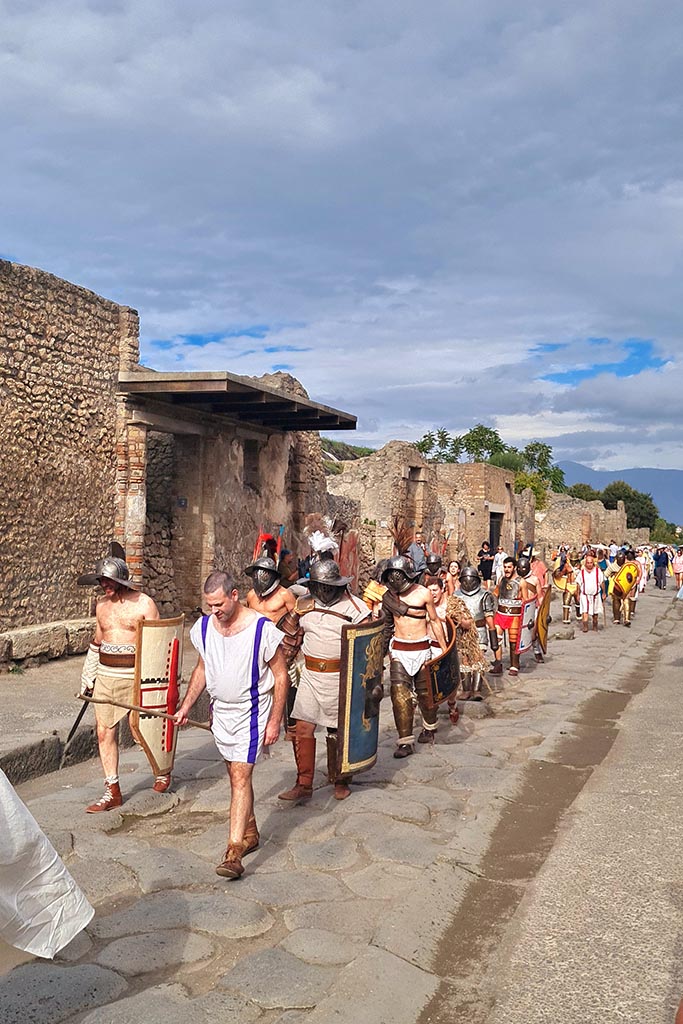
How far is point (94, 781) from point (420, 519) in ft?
55.5

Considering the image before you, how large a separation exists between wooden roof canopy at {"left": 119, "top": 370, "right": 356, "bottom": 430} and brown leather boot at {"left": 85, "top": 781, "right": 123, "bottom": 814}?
6324 mm

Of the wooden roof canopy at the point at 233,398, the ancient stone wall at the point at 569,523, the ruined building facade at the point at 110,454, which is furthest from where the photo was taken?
the ancient stone wall at the point at 569,523

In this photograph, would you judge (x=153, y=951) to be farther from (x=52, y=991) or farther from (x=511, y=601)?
(x=511, y=601)

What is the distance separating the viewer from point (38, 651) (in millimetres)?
9852

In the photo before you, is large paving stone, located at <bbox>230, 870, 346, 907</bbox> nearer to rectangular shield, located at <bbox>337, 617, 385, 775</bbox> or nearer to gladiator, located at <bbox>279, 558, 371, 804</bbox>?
rectangular shield, located at <bbox>337, 617, 385, 775</bbox>

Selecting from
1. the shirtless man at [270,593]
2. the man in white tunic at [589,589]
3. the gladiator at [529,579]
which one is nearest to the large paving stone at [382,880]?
the shirtless man at [270,593]

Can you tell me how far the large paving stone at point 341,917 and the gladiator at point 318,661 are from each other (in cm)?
149

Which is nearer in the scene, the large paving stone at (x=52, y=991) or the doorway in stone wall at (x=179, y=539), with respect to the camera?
the large paving stone at (x=52, y=991)

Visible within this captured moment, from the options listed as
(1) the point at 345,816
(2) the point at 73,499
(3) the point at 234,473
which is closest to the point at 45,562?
(2) the point at 73,499

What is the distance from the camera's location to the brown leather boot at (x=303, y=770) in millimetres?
5621

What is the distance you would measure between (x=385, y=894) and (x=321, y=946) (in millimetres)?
666

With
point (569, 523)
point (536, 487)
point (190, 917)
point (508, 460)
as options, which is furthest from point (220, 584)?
point (508, 460)

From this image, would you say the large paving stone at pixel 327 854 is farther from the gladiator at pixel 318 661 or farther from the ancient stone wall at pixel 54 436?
the ancient stone wall at pixel 54 436

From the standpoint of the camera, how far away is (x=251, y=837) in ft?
15.5
